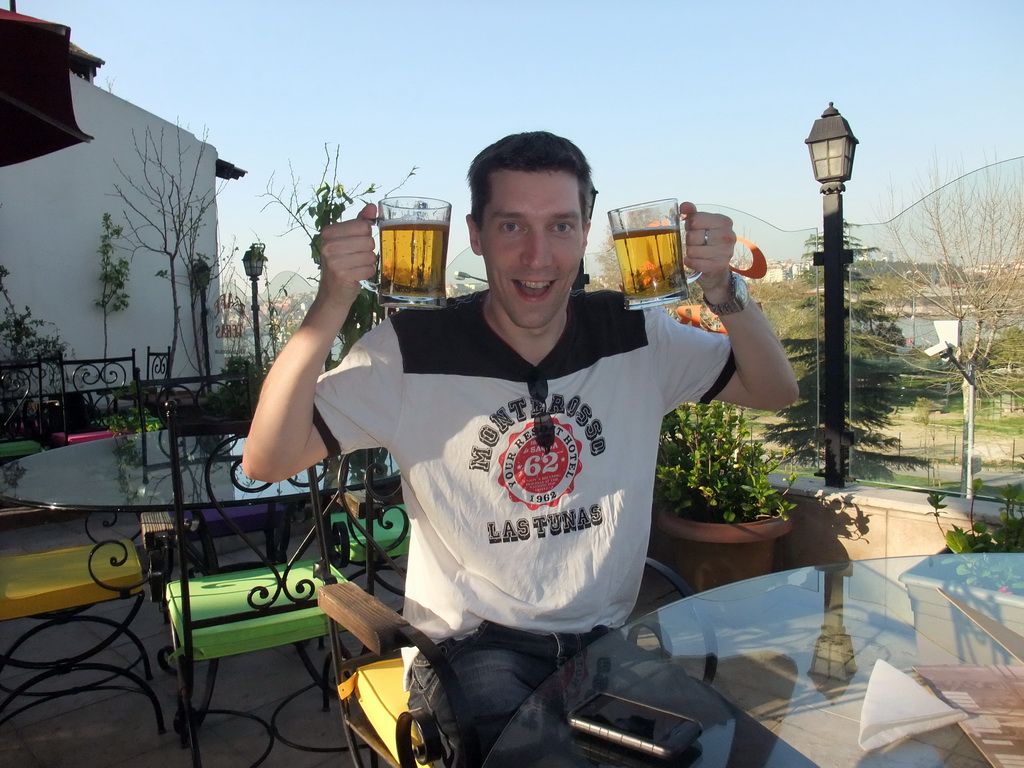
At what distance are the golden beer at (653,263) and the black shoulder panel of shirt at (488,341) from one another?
193 mm

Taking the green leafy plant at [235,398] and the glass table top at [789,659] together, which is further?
the green leafy plant at [235,398]

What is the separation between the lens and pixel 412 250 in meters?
1.32

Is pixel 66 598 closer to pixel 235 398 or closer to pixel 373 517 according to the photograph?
pixel 373 517

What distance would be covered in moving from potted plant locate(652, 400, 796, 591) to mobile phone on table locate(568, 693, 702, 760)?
2046mm

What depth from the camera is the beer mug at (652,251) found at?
1347 mm

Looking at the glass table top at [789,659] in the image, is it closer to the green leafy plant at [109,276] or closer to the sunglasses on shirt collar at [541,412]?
the sunglasses on shirt collar at [541,412]

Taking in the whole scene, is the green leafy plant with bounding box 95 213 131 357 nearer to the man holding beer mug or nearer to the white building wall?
the white building wall

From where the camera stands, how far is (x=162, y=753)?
223cm

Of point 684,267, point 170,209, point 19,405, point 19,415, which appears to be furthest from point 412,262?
point 170,209

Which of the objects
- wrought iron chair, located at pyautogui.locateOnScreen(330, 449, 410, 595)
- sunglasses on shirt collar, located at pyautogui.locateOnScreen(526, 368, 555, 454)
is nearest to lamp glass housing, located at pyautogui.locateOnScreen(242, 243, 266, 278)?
wrought iron chair, located at pyautogui.locateOnScreen(330, 449, 410, 595)

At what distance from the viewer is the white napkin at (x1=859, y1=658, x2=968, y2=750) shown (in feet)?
3.22

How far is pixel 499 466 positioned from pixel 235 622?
1.00 metres

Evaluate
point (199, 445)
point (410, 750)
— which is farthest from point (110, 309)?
point (410, 750)

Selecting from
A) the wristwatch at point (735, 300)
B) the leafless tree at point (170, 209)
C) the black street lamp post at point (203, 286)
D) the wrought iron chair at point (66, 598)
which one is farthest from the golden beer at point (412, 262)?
the black street lamp post at point (203, 286)
